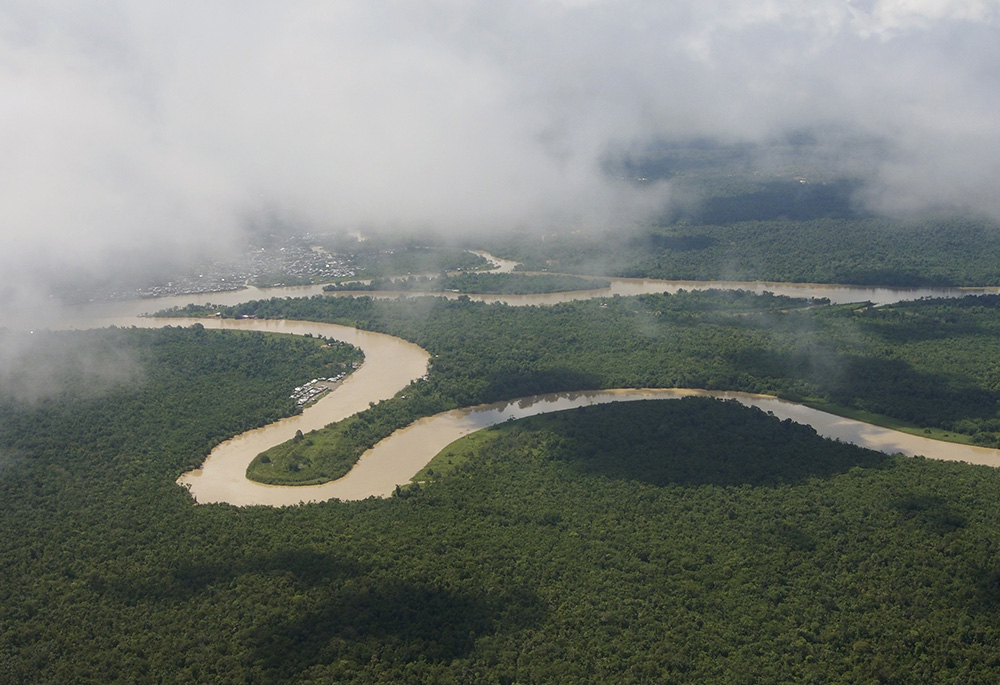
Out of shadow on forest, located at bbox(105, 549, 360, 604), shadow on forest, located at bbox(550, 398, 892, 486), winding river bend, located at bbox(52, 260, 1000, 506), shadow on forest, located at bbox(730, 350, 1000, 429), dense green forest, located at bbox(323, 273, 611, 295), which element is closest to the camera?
shadow on forest, located at bbox(105, 549, 360, 604)

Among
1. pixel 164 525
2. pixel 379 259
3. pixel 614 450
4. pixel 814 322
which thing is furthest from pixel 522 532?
pixel 379 259

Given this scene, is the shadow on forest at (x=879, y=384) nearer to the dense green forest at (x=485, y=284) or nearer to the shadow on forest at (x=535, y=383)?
the shadow on forest at (x=535, y=383)

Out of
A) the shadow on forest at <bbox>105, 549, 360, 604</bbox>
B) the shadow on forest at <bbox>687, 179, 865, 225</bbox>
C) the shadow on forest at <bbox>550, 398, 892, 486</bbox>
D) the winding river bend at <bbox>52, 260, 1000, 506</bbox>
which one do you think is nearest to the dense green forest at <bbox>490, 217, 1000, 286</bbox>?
the shadow on forest at <bbox>687, 179, 865, 225</bbox>

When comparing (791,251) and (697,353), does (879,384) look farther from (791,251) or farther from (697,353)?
(791,251)

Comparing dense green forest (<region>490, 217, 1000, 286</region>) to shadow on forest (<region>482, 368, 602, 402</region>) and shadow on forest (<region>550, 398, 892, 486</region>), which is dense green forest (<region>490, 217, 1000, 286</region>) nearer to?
shadow on forest (<region>482, 368, 602, 402</region>)

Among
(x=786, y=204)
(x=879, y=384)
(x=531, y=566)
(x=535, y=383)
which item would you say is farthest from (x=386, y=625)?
(x=786, y=204)

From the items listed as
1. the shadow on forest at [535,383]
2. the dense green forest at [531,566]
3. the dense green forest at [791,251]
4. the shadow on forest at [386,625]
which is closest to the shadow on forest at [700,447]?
the dense green forest at [531,566]
